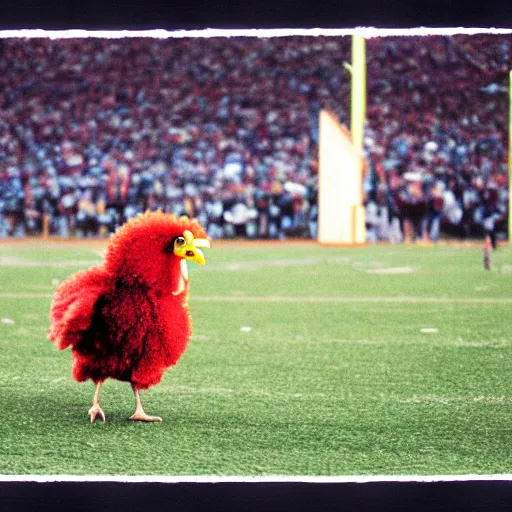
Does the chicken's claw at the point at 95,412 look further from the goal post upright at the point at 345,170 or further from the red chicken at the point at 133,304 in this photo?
the goal post upright at the point at 345,170

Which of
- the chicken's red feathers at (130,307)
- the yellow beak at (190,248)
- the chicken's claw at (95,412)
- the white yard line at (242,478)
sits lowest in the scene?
the white yard line at (242,478)

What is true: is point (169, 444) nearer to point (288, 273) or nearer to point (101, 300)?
point (101, 300)

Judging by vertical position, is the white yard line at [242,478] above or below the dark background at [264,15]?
below

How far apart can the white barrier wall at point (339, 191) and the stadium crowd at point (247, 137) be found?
0.11m

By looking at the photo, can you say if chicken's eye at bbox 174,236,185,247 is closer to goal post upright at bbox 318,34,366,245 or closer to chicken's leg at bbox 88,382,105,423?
chicken's leg at bbox 88,382,105,423

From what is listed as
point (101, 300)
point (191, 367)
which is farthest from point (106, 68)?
point (101, 300)

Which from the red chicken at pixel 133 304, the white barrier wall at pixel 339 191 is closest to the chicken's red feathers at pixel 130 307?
the red chicken at pixel 133 304

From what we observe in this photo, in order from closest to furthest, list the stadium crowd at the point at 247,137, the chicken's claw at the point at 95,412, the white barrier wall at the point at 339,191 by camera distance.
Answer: the chicken's claw at the point at 95,412 < the stadium crowd at the point at 247,137 < the white barrier wall at the point at 339,191

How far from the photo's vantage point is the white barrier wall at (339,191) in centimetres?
495

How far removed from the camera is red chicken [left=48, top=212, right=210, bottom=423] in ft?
6.06

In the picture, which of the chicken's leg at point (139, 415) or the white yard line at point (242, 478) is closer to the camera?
the white yard line at point (242, 478)

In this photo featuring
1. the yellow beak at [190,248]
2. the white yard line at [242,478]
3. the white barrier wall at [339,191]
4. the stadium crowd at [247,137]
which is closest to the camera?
the white yard line at [242,478]

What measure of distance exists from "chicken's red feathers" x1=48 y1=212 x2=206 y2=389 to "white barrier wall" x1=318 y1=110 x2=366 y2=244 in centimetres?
298

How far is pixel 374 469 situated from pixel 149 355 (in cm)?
50
